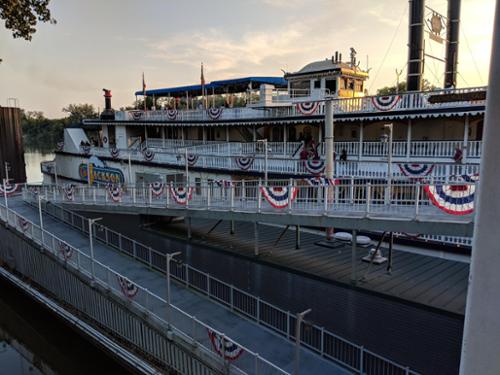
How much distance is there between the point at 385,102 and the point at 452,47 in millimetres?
9613

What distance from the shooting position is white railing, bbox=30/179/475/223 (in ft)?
30.2

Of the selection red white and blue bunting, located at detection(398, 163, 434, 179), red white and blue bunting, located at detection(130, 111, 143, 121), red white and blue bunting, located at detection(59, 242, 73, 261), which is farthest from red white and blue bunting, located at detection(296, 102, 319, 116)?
red white and blue bunting, located at detection(130, 111, 143, 121)

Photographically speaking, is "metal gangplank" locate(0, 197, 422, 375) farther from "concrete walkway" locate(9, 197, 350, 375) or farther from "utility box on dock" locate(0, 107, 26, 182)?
"utility box on dock" locate(0, 107, 26, 182)

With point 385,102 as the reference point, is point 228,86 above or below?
above

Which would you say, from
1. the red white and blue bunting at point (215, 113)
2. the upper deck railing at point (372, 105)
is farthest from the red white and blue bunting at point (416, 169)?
the red white and blue bunting at point (215, 113)

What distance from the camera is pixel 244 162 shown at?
1909 centimetres

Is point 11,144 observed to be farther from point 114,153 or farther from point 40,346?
point 40,346

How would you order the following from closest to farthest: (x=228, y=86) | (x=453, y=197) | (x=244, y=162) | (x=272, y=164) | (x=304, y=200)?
(x=453, y=197) → (x=304, y=200) → (x=272, y=164) → (x=244, y=162) → (x=228, y=86)

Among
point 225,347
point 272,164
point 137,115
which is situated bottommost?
point 225,347

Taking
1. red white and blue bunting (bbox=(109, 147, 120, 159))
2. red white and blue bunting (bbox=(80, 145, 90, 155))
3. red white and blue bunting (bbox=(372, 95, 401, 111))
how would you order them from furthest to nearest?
red white and blue bunting (bbox=(80, 145, 90, 155))
red white and blue bunting (bbox=(109, 147, 120, 159))
red white and blue bunting (bbox=(372, 95, 401, 111))

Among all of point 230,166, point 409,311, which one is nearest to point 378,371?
point 409,311

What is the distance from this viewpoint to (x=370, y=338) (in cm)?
973

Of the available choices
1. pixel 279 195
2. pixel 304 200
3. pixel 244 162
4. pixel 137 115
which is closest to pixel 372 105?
pixel 244 162

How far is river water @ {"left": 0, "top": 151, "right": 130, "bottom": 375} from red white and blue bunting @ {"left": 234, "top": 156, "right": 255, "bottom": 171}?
34.2 ft
